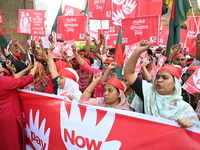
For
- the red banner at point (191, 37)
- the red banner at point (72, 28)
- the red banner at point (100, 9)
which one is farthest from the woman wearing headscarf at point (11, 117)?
the red banner at point (191, 37)

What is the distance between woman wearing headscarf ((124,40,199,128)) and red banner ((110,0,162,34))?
214cm

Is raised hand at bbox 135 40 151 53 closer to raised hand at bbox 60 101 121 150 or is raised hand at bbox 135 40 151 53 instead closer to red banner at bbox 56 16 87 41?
raised hand at bbox 60 101 121 150

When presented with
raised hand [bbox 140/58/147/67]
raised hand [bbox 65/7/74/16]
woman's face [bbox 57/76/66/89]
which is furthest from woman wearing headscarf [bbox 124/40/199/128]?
raised hand [bbox 65/7/74/16]

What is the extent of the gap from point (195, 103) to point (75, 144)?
5.61ft

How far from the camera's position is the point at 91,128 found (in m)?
1.79

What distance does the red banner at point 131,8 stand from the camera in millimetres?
3583

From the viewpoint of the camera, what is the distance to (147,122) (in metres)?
1.53

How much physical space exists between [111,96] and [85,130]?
0.52 meters

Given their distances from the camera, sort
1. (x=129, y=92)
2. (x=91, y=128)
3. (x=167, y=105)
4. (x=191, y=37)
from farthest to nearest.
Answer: (x=191, y=37) → (x=129, y=92) → (x=91, y=128) → (x=167, y=105)

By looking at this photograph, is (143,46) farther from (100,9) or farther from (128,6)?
(100,9)

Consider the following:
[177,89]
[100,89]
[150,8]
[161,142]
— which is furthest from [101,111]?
[150,8]

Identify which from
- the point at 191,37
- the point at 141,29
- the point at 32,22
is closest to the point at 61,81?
the point at 141,29

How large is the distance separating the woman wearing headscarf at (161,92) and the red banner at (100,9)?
324 centimetres

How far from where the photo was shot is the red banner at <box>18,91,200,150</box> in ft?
4.75
